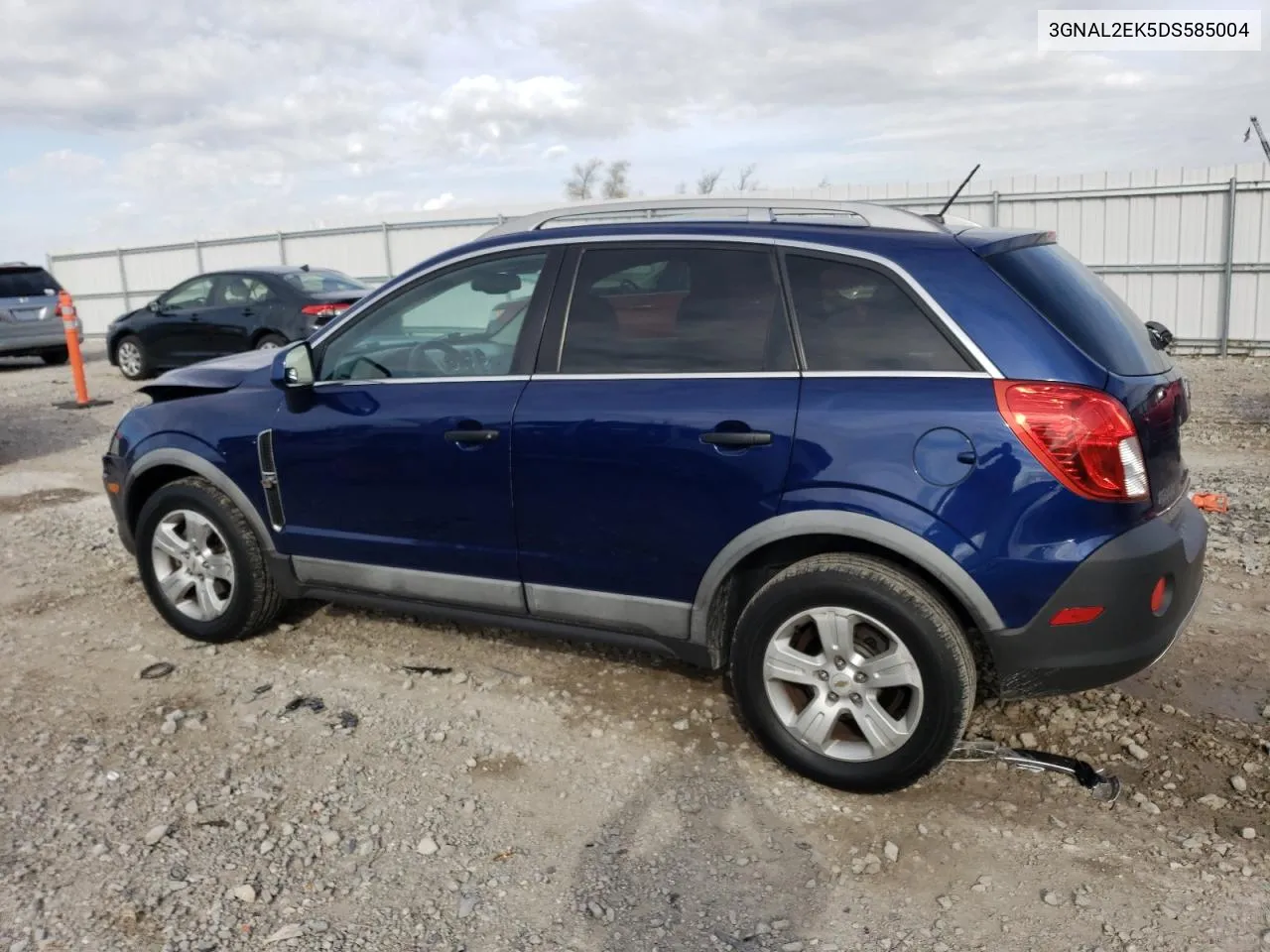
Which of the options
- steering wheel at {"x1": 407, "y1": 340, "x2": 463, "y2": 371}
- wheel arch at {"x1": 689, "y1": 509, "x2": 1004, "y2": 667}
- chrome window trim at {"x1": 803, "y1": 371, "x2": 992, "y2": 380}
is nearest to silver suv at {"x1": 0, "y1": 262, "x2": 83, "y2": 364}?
steering wheel at {"x1": 407, "y1": 340, "x2": 463, "y2": 371}

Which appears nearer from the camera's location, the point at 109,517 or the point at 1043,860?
the point at 1043,860

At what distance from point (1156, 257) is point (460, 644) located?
1368cm

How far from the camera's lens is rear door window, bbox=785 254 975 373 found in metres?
3.24

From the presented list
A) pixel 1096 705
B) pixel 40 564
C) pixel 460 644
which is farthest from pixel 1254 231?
pixel 40 564

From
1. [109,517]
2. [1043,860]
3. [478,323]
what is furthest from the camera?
[109,517]

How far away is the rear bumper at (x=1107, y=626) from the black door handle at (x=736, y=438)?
35.9 inches

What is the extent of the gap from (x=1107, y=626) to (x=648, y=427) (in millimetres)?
1550

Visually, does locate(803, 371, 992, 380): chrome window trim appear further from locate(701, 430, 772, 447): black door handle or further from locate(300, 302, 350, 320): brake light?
locate(300, 302, 350, 320): brake light

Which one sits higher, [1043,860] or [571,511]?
[571,511]

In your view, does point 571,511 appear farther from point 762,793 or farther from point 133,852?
point 133,852

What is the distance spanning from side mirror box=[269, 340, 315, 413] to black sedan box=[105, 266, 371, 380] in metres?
7.91

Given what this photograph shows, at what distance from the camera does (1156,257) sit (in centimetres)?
1493

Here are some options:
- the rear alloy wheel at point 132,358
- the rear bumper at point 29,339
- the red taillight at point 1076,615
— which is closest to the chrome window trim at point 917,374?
the red taillight at point 1076,615

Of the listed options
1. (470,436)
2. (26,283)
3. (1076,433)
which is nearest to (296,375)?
(470,436)
